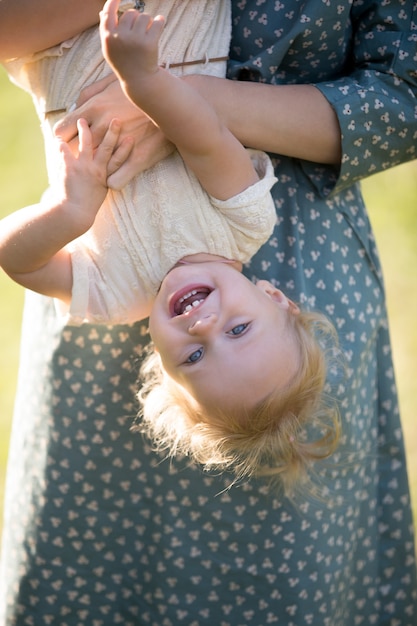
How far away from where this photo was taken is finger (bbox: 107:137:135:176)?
1.61 m

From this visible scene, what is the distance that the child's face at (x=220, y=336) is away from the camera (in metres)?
1.70

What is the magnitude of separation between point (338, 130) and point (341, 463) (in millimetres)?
787

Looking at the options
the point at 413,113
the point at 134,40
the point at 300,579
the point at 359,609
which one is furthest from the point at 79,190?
the point at 359,609

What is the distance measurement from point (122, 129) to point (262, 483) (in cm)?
87

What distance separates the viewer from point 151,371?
1.92 metres

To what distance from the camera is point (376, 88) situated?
1769 millimetres

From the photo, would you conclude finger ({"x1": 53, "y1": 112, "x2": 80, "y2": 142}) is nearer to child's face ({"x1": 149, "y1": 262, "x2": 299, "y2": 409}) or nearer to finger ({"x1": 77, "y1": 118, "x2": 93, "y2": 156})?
finger ({"x1": 77, "y1": 118, "x2": 93, "y2": 156})

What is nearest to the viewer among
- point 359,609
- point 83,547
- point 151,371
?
point 151,371

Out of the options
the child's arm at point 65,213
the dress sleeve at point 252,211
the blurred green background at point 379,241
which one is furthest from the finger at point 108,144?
the blurred green background at point 379,241

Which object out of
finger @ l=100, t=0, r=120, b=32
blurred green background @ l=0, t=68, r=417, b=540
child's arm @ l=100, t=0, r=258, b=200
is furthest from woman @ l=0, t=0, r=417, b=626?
blurred green background @ l=0, t=68, r=417, b=540

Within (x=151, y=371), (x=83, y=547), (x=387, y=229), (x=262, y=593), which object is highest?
(x=151, y=371)

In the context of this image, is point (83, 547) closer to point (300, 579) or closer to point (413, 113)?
point (300, 579)

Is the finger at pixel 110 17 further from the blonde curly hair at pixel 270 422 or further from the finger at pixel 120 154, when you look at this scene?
the blonde curly hair at pixel 270 422

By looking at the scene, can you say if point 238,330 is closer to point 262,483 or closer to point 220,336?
point 220,336
